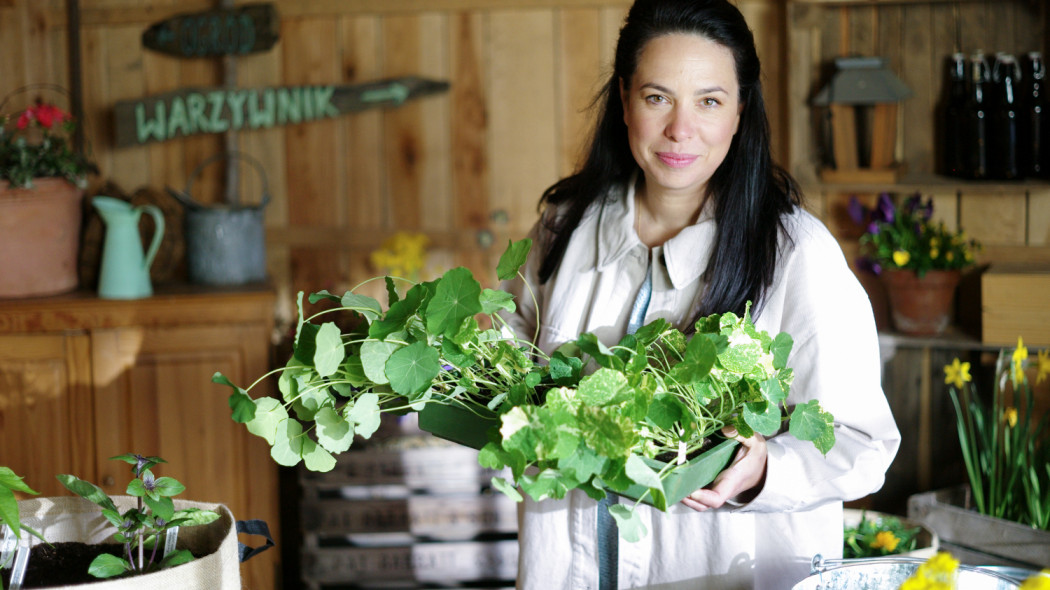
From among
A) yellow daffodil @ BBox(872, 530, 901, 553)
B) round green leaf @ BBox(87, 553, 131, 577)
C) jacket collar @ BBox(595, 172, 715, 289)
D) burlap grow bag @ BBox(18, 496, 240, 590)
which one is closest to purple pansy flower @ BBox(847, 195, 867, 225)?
yellow daffodil @ BBox(872, 530, 901, 553)

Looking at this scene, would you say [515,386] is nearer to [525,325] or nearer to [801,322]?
[801,322]

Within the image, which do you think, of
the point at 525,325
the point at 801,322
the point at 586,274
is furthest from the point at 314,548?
the point at 801,322

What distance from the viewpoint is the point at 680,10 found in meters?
1.23

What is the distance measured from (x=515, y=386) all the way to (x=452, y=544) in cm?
143

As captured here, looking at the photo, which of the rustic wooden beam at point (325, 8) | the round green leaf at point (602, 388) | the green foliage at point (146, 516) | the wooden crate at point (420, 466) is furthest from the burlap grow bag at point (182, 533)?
the rustic wooden beam at point (325, 8)

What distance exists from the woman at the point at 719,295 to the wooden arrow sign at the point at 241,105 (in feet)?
4.37

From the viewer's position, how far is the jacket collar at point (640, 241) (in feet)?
4.13

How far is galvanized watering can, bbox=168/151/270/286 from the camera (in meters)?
2.38

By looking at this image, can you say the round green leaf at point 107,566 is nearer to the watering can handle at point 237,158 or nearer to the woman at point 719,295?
the woman at point 719,295

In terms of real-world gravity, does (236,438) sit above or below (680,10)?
below

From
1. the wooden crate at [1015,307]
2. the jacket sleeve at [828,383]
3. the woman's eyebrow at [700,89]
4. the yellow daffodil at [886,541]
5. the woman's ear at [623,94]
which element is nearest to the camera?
the jacket sleeve at [828,383]

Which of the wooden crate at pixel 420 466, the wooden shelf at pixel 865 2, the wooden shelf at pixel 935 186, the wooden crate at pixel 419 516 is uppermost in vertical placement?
the wooden shelf at pixel 865 2

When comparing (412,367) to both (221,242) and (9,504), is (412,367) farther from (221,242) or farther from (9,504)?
(221,242)

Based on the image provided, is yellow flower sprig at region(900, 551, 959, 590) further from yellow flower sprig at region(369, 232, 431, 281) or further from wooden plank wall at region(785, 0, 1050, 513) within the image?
yellow flower sprig at region(369, 232, 431, 281)
